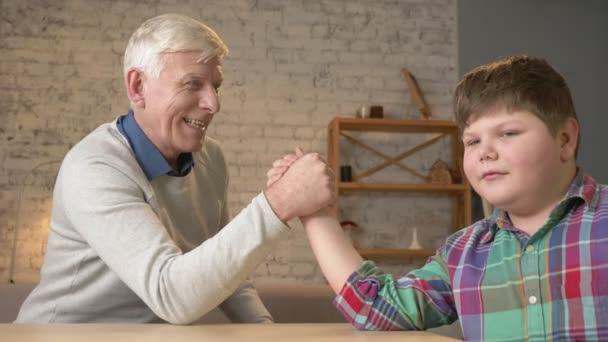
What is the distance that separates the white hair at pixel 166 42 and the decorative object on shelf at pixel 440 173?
4179 mm

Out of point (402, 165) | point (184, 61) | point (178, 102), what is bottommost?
point (402, 165)

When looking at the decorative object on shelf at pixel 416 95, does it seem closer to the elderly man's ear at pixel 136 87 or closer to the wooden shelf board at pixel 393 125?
the wooden shelf board at pixel 393 125

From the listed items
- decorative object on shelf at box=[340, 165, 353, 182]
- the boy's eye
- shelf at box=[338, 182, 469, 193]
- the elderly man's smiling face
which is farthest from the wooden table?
decorative object on shelf at box=[340, 165, 353, 182]

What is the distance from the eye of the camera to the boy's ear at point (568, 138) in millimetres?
1150

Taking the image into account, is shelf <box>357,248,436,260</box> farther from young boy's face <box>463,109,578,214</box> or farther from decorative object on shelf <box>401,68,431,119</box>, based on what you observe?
young boy's face <box>463,109,578,214</box>

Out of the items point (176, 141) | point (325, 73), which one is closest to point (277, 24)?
point (325, 73)

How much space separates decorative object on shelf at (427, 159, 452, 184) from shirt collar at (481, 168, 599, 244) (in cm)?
455

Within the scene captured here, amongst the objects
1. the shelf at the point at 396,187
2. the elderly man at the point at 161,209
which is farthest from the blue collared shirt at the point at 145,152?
the shelf at the point at 396,187

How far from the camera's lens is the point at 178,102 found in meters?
1.74

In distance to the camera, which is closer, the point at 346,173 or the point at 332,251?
the point at 332,251

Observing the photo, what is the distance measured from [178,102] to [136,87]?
0.43ft

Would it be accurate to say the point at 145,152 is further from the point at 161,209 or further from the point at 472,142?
the point at 472,142

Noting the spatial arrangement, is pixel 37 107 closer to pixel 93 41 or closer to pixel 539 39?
pixel 93 41

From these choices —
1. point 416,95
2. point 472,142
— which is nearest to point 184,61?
point 472,142
